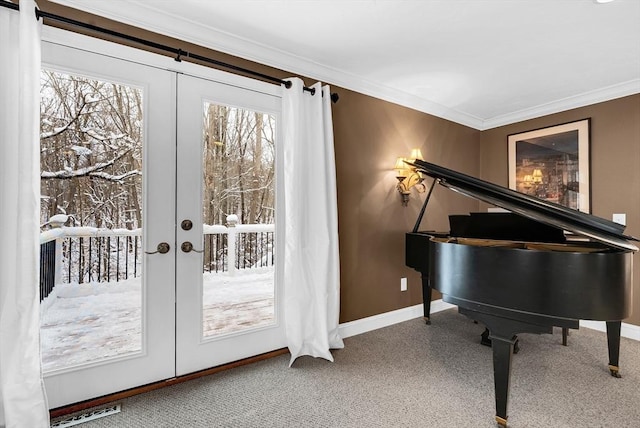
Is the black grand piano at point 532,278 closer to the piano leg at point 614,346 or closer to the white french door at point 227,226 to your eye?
the piano leg at point 614,346

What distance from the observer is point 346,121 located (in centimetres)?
298

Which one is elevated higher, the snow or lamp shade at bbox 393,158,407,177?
lamp shade at bbox 393,158,407,177

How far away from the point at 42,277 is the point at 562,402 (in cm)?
323

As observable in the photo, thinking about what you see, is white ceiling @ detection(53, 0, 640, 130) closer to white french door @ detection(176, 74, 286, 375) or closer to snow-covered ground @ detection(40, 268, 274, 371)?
white french door @ detection(176, 74, 286, 375)

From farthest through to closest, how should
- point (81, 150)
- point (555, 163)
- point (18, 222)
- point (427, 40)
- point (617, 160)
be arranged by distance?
point (555, 163) < point (617, 160) < point (427, 40) < point (81, 150) < point (18, 222)

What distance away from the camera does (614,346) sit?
2.26 meters

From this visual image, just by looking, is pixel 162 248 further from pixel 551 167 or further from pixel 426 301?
pixel 551 167

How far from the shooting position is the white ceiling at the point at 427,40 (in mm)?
1963

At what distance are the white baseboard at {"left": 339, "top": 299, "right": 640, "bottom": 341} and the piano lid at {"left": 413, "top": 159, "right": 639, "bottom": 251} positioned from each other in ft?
5.46

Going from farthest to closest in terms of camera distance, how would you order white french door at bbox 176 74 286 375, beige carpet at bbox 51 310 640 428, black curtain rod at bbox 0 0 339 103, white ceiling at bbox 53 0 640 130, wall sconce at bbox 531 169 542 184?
wall sconce at bbox 531 169 542 184, white french door at bbox 176 74 286 375, white ceiling at bbox 53 0 640 130, beige carpet at bbox 51 310 640 428, black curtain rod at bbox 0 0 339 103

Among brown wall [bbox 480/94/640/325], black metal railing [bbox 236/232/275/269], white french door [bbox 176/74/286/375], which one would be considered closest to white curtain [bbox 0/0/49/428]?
white french door [bbox 176/74/286/375]

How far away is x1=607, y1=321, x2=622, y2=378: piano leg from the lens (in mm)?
2242

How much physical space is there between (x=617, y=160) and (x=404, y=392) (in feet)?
10.4

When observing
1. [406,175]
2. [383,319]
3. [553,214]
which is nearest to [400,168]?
[406,175]
